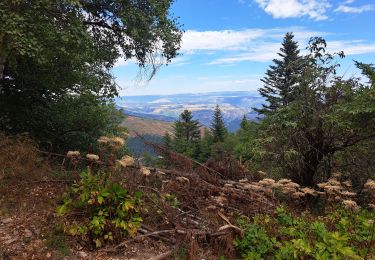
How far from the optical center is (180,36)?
47.9 ft

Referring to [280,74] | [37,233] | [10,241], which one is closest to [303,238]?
[37,233]

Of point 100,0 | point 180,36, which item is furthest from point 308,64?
point 100,0

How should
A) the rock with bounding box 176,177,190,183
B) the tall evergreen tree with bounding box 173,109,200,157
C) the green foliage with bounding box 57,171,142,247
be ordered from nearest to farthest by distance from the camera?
the green foliage with bounding box 57,171,142,247, the rock with bounding box 176,177,190,183, the tall evergreen tree with bounding box 173,109,200,157

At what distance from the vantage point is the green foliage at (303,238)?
235 inches

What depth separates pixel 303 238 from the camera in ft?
21.9

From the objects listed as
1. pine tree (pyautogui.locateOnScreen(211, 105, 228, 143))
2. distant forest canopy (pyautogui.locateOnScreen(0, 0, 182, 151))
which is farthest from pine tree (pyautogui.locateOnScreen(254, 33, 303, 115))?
distant forest canopy (pyautogui.locateOnScreen(0, 0, 182, 151))

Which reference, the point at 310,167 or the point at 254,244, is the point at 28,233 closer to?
the point at 254,244

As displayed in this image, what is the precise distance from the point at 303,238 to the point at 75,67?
1004 cm

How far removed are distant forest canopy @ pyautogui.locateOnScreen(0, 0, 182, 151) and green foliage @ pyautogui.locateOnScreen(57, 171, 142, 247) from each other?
4959 millimetres

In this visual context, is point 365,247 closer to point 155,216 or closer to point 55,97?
point 155,216

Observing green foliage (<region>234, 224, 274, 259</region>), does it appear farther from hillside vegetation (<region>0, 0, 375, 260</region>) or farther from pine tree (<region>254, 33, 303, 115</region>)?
pine tree (<region>254, 33, 303, 115</region>)

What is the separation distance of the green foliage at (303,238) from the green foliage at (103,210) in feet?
6.53

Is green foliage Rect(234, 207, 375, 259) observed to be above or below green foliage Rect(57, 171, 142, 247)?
below

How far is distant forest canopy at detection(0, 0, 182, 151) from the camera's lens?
10977mm
